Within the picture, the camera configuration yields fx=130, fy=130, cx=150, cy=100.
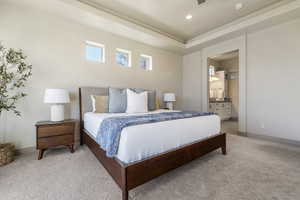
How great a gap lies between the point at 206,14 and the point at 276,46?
1.85 m

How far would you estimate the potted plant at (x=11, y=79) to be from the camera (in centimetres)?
212

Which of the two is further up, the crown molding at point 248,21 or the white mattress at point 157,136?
the crown molding at point 248,21

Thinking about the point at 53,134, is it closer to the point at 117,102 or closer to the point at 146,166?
the point at 117,102

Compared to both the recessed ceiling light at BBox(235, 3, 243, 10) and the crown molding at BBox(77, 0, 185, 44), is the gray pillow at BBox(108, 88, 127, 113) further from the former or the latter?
the recessed ceiling light at BBox(235, 3, 243, 10)

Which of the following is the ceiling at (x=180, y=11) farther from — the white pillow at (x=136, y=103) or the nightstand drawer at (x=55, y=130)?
the nightstand drawer at (x=55, y=130)

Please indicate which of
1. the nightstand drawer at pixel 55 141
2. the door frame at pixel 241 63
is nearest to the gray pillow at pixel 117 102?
the nightstand drawer at pixel 55 141

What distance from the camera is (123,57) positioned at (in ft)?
12.6

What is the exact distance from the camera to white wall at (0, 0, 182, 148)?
2424 millimetres

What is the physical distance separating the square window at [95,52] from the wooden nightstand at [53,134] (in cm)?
171

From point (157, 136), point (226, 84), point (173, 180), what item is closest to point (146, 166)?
point (157, 136)

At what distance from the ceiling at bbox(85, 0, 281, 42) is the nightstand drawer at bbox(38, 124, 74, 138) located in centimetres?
259

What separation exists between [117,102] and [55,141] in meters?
1.31

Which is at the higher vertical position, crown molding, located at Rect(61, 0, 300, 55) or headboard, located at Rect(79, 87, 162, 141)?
crown molding, located at Rect(61, 0, 300, 55)

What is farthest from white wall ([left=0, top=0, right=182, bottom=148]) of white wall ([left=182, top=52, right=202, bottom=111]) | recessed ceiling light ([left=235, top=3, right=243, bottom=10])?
recessed ceiling light ([left=235, top=3, right=243, bottom=10])
